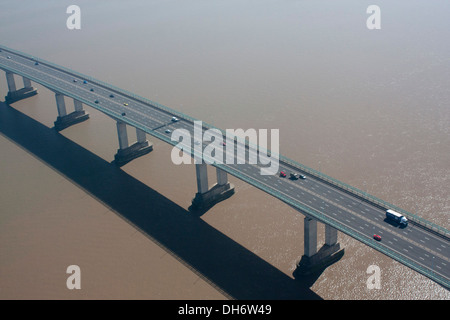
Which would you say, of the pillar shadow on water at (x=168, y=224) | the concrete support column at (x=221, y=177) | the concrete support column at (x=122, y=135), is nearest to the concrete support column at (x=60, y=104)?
the pillar shadow on water at (x=168, y=224)

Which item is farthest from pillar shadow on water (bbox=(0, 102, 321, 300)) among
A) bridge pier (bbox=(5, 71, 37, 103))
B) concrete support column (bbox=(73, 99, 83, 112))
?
bridge pier (bbox=(5, 71, 37, 103))

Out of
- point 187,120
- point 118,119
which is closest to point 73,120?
point 118,119

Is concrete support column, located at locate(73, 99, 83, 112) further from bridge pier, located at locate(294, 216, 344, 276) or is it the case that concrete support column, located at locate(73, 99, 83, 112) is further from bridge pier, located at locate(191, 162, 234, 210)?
bridge pier, located at locate(294, 216, 344, 276)

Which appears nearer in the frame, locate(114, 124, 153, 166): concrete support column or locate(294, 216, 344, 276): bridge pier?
locate(294, 216, 344, 276): bridge pier

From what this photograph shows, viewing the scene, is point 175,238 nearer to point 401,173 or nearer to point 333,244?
point 333,244

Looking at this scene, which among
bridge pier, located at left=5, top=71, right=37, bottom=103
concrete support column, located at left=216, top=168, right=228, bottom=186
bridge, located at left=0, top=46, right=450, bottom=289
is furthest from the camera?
bridge pier, located at left=5, top=71, right=37, bottom=103

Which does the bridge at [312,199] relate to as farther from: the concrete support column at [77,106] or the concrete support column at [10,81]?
the concrete support column at [10,81]

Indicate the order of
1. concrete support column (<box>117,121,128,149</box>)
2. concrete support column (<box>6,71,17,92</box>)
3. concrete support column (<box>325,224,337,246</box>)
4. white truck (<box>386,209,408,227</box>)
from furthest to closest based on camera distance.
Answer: concrete support column (<box>6,71,17,92</box>) < concrete support column (<box>117,121,128,149</box>) < concrete support column (<box>325,224,337,246</box>) < white truck (<box>386,209,408,227</box>)

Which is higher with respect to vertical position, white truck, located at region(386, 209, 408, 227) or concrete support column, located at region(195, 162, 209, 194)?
white truck, located at region(386, 209, 408, 227)
